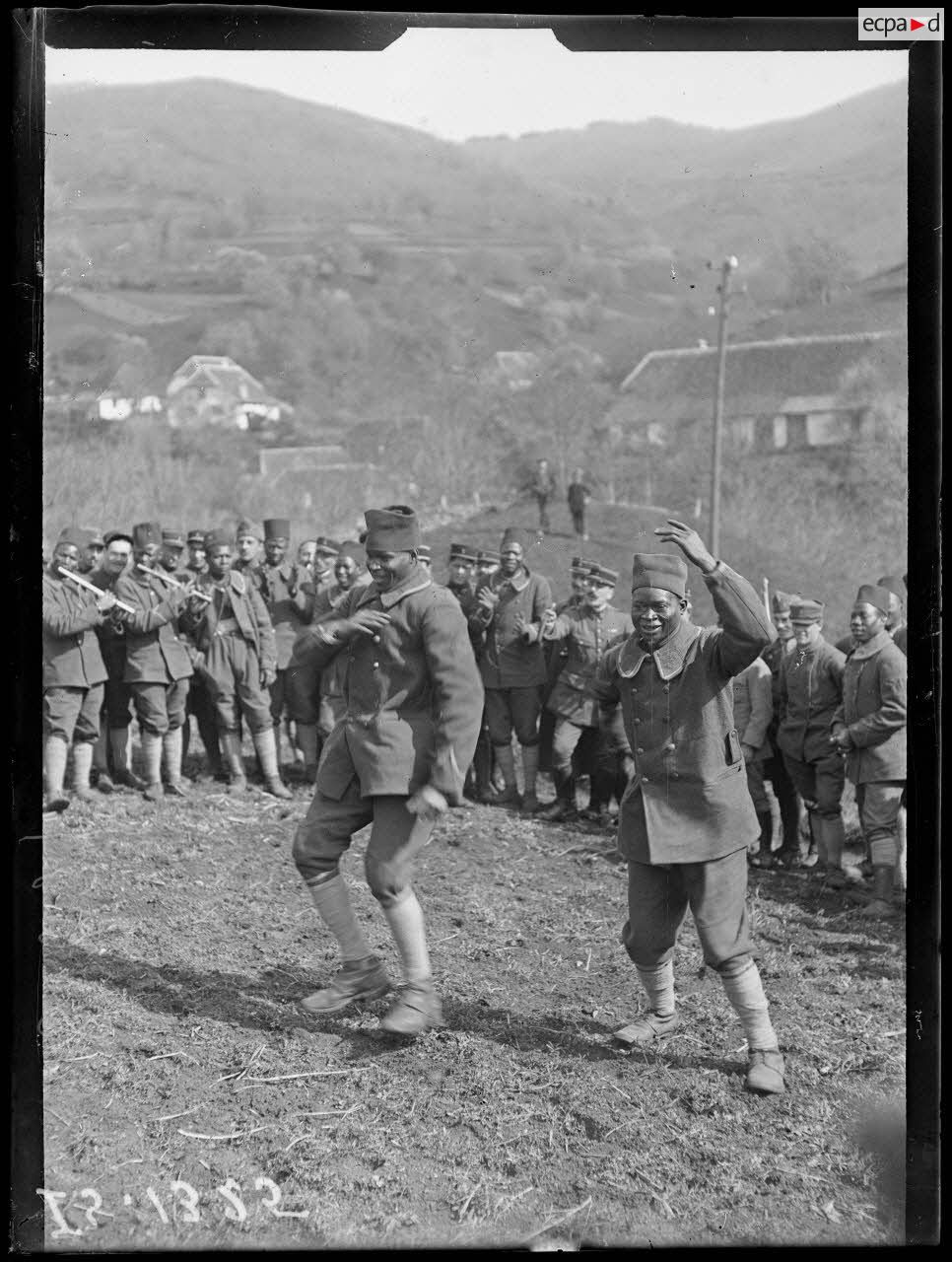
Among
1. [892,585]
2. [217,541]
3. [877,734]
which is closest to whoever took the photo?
[877,734]

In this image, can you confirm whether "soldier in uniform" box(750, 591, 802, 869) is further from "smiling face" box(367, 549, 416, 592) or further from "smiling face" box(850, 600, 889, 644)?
"smiling face" box(367, 549, 416, 592)

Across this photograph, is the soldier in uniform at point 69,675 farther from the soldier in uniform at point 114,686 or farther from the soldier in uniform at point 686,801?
the soldier in uniform at point 686,801

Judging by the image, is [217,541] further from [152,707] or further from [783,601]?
[783,601]

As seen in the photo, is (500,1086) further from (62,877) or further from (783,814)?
(783,814)

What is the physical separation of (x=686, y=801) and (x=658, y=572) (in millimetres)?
1048

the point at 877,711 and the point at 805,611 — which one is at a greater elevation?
the point at 805,611

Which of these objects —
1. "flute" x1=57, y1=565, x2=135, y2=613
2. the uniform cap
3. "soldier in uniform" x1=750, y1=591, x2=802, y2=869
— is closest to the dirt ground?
"soldier in uniform" x1=750, y1=591, x2=802, y2=869

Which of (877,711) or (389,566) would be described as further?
(877,711)

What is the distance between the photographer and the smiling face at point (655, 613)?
5566 mm

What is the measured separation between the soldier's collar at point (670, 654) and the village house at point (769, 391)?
1309 centimetres

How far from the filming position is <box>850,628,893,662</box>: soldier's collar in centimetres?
827

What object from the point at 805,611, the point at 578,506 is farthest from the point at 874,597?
the point at 578,506

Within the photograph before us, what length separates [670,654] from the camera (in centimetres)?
567

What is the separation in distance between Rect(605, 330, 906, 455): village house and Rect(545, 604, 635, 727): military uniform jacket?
918cm
